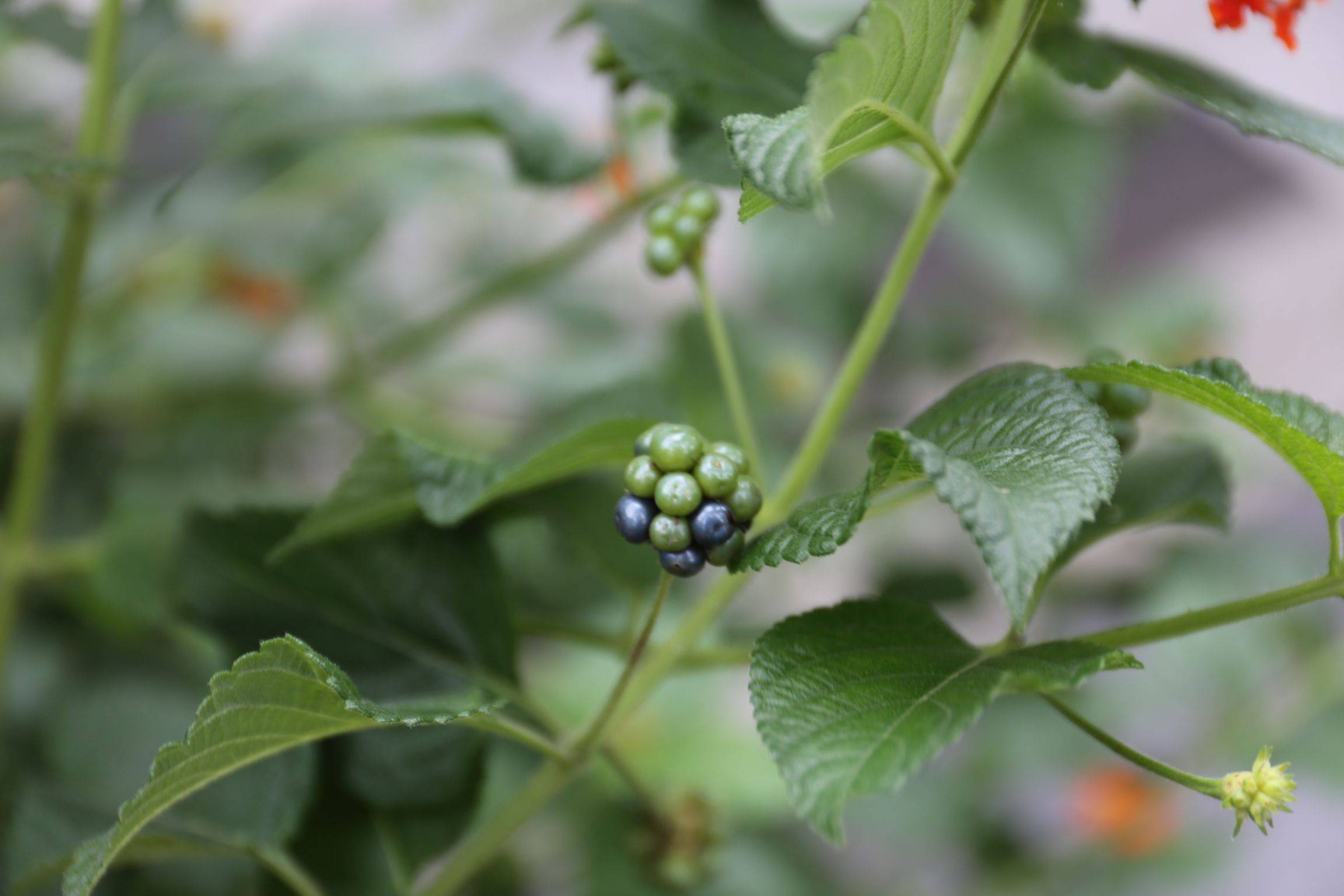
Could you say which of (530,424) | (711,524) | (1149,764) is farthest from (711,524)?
(530,424)

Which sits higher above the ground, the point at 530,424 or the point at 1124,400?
the point at 1124,400

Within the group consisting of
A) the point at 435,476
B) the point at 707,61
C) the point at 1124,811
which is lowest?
the point at 1124,811

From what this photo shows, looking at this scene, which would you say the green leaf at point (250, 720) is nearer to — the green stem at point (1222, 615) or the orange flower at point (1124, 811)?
the green stem at point (1222, 615)

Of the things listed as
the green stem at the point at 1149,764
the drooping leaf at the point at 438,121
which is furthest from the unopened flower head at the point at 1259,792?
the drooping leaf at the point at 438,121

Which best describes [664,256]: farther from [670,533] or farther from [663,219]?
[670,533]

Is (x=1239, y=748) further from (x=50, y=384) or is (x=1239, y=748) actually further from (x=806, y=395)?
(x=50, y=384)

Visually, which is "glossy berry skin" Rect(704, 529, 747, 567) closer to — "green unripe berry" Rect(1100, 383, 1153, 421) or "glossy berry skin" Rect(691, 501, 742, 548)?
"glossy berry skin" Rect(691, 501, 742, 548)
